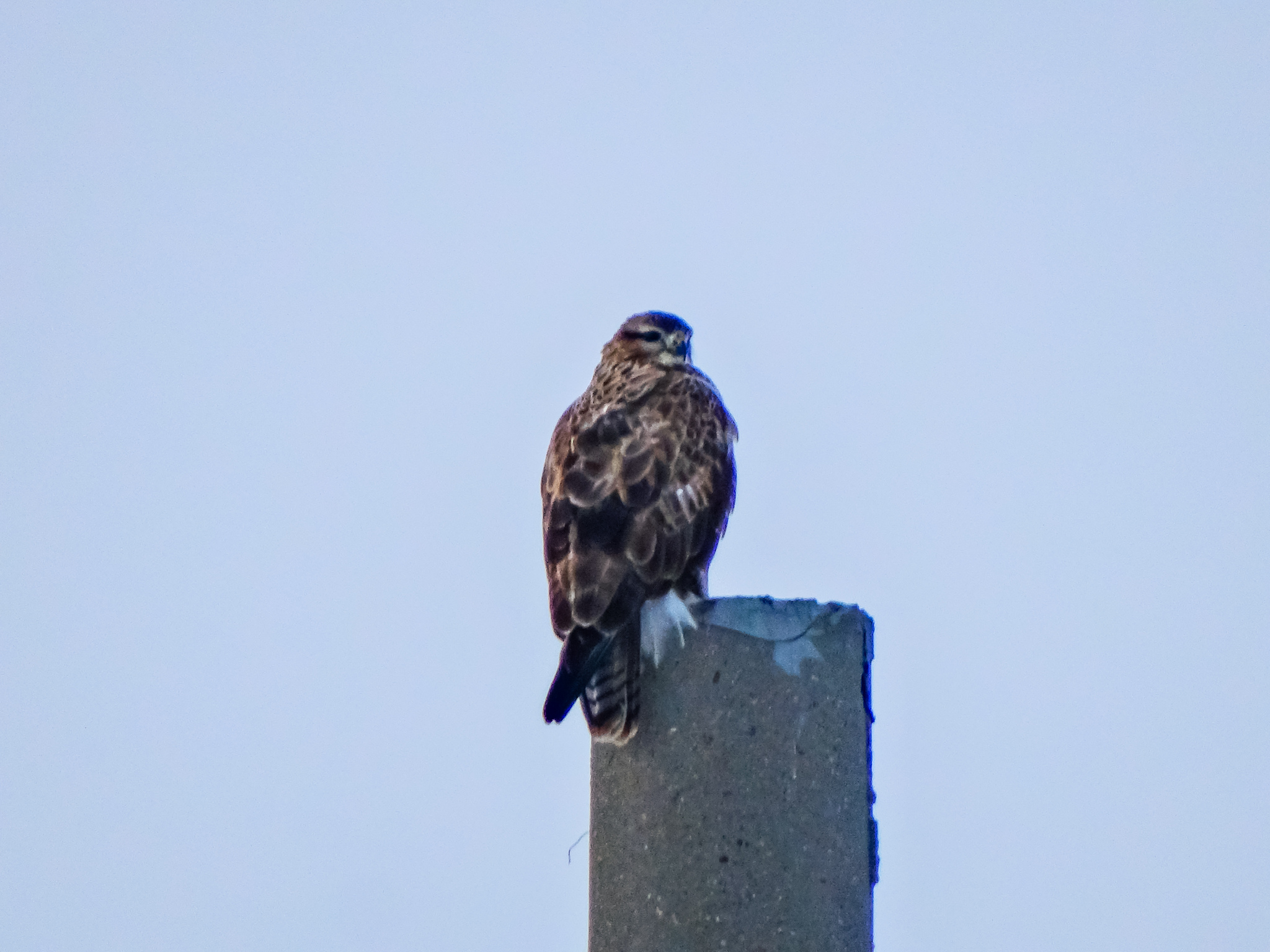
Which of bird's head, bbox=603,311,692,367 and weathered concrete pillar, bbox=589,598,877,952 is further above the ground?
bird's head, bbox=603,311,692,367

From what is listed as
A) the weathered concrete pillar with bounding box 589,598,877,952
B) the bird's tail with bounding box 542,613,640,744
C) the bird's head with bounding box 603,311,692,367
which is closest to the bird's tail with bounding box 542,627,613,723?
the bird's tail with bounding box 542,613,640,744

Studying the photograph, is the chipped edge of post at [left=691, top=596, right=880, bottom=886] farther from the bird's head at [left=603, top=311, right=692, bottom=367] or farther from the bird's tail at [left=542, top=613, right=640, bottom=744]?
the bird's head at [left=603, top=311, right=692, bottom=367]

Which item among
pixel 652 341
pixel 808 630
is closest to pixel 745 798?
pixel 808 630

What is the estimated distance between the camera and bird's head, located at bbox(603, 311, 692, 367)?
6973mm

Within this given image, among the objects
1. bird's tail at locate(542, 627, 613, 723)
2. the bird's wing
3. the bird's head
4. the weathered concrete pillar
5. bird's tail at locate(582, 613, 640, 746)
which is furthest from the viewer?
the bird's head

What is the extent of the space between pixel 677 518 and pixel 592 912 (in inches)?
58.2

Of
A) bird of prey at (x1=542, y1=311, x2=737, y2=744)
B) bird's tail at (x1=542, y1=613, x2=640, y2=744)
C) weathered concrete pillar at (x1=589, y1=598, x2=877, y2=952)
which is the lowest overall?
weathered concrete pillar at (x1=589, y1=598, x2=877, y2=952)

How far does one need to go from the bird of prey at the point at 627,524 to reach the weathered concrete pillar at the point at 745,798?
0.63 feet

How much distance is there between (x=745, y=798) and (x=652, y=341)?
11.0 ft

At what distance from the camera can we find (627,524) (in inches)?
202

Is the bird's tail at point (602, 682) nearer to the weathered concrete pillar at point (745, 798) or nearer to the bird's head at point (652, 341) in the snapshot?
the weathered concrete pillar at point (745, 798)

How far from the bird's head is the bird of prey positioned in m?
0.49

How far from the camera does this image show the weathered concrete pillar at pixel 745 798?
3.95 m

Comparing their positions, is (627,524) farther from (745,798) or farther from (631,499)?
(745,798)
